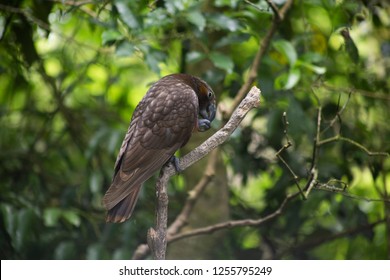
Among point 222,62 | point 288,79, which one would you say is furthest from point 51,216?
point 288,79

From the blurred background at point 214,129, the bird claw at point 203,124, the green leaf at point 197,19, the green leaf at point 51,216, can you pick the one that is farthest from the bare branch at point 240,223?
the green leaf at point 197,19

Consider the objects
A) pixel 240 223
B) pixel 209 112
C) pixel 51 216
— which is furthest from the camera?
pixel 51 216

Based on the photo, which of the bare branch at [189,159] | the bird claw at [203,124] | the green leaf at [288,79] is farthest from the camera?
the green leaf at [288,79]

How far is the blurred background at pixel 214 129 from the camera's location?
3.53 m

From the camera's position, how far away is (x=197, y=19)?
3277mm

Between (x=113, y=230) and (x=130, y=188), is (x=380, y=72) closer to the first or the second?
(x=113, y=230)

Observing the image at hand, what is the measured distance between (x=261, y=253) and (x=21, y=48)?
1910 mm

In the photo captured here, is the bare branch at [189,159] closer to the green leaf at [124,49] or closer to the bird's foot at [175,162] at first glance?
the bird's foot at [175,162]

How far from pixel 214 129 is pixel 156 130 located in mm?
1047

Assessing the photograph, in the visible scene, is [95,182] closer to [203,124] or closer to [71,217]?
[71,217]


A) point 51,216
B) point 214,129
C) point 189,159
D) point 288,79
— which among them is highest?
point 189,159

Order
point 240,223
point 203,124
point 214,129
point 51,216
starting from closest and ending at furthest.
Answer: point 203,124
point 240,223
point 51,216
point 214,129

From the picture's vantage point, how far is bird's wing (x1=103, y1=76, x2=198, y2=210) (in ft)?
8.84
